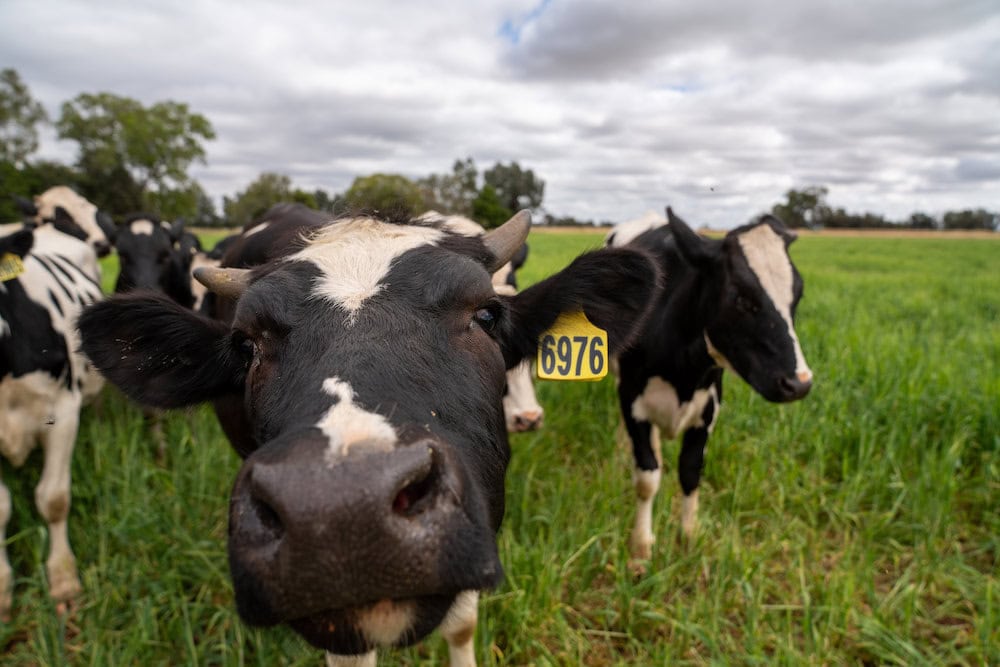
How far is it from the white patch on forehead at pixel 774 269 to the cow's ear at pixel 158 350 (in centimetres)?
282

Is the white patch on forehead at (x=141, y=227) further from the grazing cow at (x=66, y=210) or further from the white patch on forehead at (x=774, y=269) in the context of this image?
the white patch on forehead at (x=774, y=269)

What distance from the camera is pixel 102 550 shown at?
342 centimetres

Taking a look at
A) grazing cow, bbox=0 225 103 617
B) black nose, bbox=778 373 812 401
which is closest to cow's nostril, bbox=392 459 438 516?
black nose, bbox=778 373 812 401

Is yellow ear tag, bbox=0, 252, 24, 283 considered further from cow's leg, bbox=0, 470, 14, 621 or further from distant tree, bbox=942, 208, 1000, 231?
distant tree, bbox=942, 208, 1000, 231

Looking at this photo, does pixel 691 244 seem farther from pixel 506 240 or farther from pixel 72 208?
pixel 72 208

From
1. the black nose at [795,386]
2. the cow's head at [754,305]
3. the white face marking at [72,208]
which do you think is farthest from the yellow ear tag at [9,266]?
the white face marking at [72,208]

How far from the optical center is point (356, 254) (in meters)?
2.05

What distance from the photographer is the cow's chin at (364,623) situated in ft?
4.21

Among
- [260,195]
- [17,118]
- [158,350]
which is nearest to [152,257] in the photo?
[158,350]

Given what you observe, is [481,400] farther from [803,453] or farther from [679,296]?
[803,453]

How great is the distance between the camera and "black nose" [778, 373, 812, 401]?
317cm

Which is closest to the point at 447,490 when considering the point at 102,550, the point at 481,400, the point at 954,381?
the point at 481,400

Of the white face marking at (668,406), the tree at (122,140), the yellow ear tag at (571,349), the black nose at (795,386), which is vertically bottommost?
the white face marking at (668,406)

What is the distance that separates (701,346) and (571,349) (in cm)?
153
